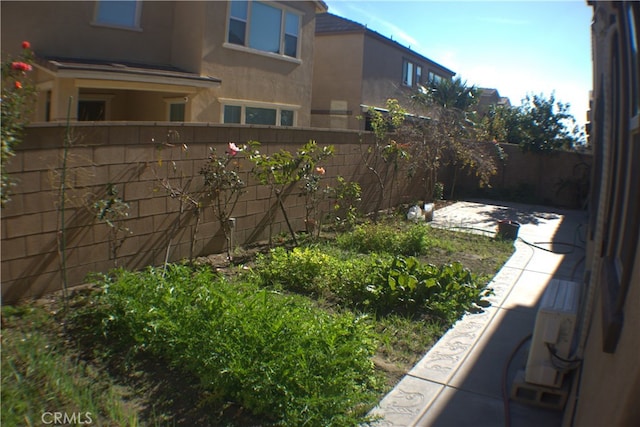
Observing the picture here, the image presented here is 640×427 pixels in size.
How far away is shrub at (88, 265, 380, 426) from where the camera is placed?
12.6 feet

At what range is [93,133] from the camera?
19.5ft

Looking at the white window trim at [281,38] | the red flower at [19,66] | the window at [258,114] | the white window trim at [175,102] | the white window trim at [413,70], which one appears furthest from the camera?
the white window trim at [413,70]

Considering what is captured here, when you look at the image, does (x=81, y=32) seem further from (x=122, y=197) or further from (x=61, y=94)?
(x=122, y=197)

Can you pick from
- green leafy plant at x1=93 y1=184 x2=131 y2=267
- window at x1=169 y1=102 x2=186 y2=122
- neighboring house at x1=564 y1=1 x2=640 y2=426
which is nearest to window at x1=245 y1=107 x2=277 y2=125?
window at x1=169 y1=102 x2=186 y2=122

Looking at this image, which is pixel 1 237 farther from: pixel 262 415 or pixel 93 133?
pixel 262 415

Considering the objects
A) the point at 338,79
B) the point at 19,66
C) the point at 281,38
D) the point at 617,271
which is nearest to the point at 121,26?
the point at 281,38

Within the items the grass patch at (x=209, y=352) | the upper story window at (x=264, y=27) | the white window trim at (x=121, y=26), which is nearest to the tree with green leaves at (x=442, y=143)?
the upper story window at (x=264, y=27)

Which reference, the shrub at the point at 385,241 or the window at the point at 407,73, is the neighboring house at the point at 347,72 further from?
the shrub at the point at 385,241

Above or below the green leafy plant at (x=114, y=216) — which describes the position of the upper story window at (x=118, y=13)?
above

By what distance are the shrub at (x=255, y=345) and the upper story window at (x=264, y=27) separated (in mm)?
10938

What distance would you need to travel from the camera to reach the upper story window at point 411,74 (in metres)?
25.1

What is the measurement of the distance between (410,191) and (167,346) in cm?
981

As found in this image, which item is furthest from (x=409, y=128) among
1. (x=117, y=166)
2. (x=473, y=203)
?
(x=117, y=166)

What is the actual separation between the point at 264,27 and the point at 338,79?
23.1 feet
